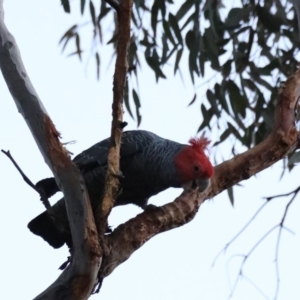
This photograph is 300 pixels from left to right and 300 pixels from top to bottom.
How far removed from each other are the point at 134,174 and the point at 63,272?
0.69 metres

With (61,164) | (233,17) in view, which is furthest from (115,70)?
(233,17)

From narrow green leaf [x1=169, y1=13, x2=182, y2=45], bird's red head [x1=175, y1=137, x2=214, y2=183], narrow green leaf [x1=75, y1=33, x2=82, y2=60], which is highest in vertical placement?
narrow green leaf [x1=75, y1=33, x2=82, y2=60]

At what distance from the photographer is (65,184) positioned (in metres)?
1.85

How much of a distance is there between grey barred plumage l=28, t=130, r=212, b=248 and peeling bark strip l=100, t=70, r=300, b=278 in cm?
8

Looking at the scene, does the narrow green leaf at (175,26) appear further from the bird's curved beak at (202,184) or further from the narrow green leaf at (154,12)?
the bird's curved beak at (202,184)

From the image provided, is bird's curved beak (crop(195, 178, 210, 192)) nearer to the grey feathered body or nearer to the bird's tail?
the grey feathered body

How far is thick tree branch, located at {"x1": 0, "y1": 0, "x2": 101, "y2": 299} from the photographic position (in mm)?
1843

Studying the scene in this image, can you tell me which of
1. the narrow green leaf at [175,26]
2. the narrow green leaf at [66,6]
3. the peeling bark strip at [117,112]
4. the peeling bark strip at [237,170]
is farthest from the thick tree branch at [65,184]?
the narrow green leaf at [175,26]

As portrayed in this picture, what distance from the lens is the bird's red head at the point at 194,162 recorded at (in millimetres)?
2352

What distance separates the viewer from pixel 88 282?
1868mm

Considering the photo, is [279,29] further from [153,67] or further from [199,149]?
[199,149]

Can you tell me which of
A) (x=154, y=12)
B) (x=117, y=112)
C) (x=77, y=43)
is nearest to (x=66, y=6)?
(x=154, y=12)

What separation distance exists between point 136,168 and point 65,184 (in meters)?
0.69

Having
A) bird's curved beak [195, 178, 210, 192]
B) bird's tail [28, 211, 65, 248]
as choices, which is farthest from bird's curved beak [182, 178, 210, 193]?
bird's tail [28, 211, 65, 248]
